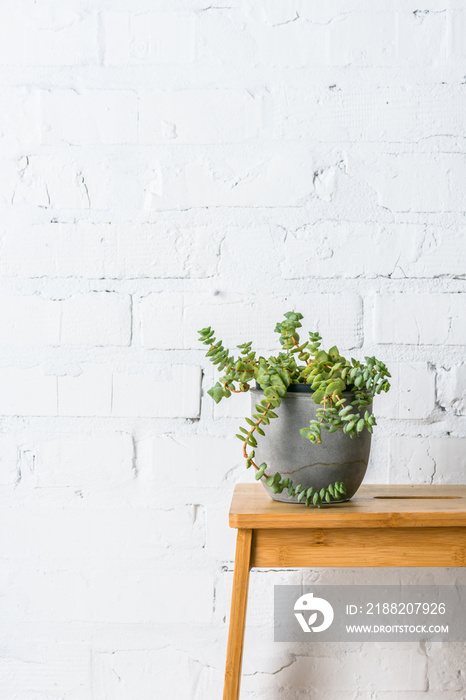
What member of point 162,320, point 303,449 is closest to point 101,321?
point 162,320

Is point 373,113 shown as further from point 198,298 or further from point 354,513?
point 354,513

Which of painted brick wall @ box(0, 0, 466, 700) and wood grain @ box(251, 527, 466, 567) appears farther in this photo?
painted brick wall @ box(0, 0, 466, 700)

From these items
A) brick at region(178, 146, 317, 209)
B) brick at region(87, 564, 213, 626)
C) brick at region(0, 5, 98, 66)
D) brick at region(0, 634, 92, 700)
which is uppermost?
brick at region(0, 5, 98, 66)

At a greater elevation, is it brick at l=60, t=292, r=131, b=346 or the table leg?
brick at l=60, t=292, r=131, b=346

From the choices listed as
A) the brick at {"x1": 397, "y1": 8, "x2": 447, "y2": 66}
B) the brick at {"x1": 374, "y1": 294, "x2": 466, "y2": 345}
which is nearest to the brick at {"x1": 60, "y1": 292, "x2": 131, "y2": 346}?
the brick at {"x1": 374, "y1": 294, "x2": 466, "y2": 345}

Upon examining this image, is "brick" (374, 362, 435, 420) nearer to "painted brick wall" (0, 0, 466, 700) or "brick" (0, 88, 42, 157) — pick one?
"painted brick wall" (0, 0, 466, 700)

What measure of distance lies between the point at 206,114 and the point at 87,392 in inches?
21.4

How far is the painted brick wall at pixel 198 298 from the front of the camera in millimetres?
1194

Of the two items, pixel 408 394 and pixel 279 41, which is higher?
pixel 279 41

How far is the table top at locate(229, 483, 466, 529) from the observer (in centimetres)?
90

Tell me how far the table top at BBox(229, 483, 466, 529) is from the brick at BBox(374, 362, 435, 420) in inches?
8.6

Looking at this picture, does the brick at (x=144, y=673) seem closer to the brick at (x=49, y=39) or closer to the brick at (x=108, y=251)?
the brick at (x=108, y=251)

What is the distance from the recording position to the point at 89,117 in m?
1.22

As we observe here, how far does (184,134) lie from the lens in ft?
3.98
